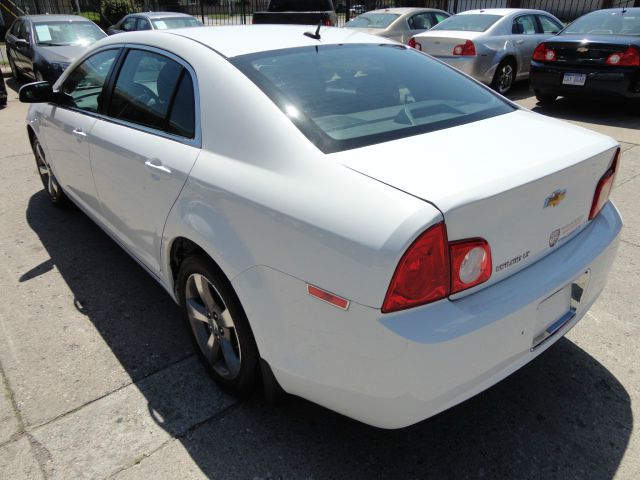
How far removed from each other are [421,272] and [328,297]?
1.03ft

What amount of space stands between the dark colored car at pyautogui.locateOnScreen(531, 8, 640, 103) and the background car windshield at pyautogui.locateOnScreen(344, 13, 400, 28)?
3743 millimetres

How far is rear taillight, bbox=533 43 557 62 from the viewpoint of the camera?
7.90 meters

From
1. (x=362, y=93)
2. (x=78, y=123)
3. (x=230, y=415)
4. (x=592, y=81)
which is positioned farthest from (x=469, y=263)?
(x=592, y=81)

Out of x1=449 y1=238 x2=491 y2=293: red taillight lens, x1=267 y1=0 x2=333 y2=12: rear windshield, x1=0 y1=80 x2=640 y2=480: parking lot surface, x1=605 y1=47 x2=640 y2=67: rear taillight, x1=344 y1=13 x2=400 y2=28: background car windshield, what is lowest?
x1=0 y1=80 x2=640 y2=480: parking lot surface

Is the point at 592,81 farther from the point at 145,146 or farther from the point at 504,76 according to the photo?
the point at 145,146

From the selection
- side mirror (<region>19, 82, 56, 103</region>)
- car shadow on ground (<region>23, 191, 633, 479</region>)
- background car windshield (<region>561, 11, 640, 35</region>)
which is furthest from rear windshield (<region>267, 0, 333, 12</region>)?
car shadow on ground (<region>23, 191, 633, 479</region>)

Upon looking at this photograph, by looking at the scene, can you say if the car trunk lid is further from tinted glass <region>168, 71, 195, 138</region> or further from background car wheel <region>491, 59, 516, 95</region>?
background car wheel <region>491, 59, 516, 95</region>

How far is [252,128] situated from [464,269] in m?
1.00

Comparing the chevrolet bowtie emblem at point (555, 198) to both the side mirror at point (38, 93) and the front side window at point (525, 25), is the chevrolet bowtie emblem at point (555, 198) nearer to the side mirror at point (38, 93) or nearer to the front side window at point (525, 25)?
the side mirror at point (38, 93)

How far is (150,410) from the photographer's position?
242cm

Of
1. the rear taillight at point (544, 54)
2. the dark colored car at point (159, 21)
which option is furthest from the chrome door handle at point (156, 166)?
the dark colored car at point (159, 21)

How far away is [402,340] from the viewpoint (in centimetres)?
158

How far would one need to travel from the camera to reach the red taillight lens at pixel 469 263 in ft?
5.40

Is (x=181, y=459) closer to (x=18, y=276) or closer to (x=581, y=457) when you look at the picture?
(x=581, y=457)
